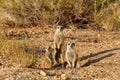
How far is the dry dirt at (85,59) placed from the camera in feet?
20.3

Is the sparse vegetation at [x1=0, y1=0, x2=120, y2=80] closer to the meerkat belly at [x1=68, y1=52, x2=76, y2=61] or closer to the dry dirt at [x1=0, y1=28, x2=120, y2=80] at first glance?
the dry dirt at [x1=0, y1=28, x2=120, y2=80]

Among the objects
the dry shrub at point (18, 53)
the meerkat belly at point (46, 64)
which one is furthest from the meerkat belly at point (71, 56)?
the dry shrub at point (18, 53)

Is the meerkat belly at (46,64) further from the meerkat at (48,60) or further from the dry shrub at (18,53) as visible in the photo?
the dry shrub at (18,53)

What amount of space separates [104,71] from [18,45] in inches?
73.3

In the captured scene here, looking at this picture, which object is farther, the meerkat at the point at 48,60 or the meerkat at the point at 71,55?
the meerkat at the point at 71,55

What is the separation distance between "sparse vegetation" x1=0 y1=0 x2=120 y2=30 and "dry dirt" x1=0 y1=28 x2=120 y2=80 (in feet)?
1.26

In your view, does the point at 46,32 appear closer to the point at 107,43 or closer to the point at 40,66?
the point at 107,43

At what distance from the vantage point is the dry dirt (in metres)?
6.18

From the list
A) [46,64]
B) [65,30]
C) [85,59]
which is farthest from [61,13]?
[46,64]

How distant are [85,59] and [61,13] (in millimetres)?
2989

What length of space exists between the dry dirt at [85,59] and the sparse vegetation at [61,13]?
0.38m

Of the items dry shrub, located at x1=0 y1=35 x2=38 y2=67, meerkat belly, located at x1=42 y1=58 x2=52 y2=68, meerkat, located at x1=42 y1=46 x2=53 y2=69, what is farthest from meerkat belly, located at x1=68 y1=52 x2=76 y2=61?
dry shrub, located at x1=0 y1=35 x2=38 y2=67

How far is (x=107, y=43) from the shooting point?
9266 millimetres

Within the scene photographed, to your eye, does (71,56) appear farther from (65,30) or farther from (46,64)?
(65,30)
